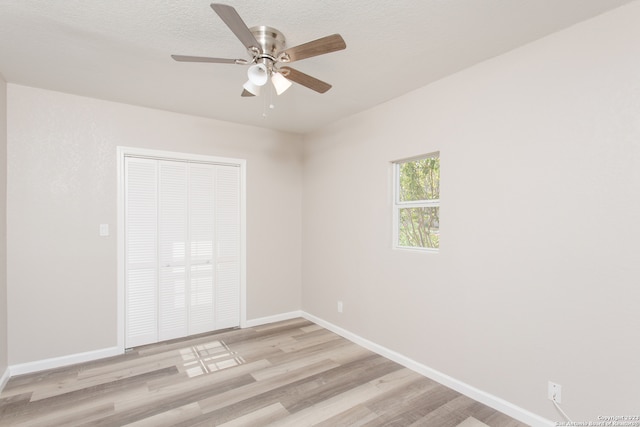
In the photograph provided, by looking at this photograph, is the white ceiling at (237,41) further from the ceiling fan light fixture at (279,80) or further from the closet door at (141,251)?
the closet door at (141,251)

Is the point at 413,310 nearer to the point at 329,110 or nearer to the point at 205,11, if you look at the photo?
the point at 329,110

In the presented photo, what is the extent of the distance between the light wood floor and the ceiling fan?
2221 millimetres

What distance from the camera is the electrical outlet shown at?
1.91m

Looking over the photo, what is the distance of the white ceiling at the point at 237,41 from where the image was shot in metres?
1.73

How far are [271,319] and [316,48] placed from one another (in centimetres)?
340

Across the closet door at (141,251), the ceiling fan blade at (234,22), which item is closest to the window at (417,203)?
the ceiling fan blade at (234,22)

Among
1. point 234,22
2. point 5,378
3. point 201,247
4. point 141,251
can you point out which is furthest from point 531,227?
point 5,378

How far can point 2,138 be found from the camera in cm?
262

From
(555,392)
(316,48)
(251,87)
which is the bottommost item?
(555,392)

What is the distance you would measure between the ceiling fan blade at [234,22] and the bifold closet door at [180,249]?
2272 mm

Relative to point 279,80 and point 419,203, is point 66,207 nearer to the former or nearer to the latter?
point 279,80

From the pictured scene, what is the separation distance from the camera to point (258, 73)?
5.87 feet

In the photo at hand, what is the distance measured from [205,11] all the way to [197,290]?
2893 millimetres

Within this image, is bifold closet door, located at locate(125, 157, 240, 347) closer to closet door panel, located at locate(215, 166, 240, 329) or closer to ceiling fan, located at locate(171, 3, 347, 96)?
closet door panel, located at locate(215, 166, 240, 329)
